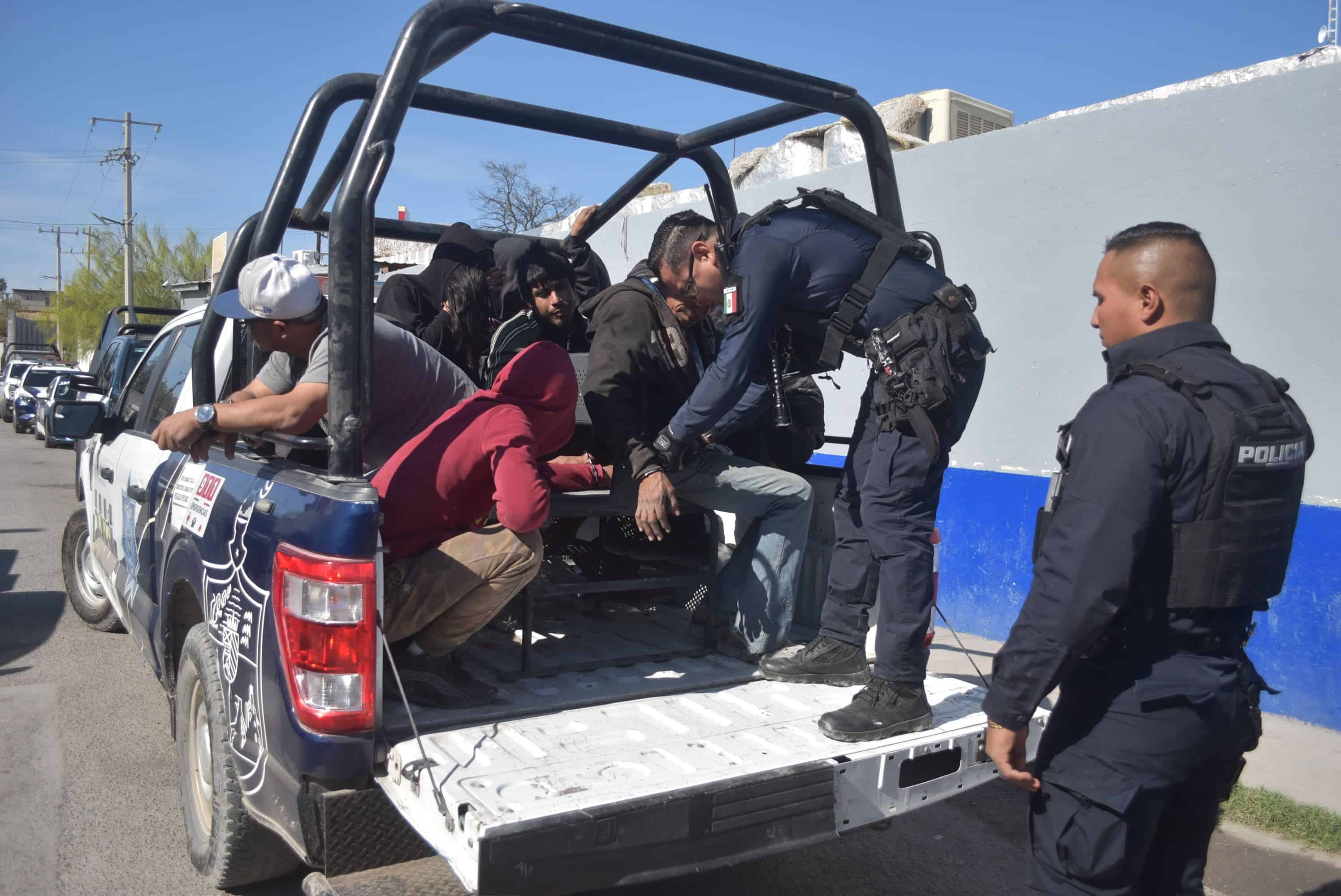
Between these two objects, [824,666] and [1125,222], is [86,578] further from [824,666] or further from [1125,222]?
[1125,222]

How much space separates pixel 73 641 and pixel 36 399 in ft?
65.6

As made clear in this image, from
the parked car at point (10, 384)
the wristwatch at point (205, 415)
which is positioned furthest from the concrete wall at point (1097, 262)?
the parked car at point (10, 384)

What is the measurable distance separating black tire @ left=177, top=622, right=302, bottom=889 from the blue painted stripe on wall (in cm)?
437

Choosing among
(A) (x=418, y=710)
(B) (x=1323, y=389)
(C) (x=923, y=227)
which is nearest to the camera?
(A) (x=418, y=710)

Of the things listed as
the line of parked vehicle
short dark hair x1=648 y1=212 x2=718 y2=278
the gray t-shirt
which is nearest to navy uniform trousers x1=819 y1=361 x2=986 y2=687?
short dark hair x1=648 y1=212 x2=718 y2=278

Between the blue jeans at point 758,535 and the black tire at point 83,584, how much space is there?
14.7 ft

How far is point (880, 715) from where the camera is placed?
113 inches

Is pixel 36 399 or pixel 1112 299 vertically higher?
pixel 1112 299

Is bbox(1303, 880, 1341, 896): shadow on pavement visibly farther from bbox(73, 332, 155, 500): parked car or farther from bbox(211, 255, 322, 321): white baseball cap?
bbox(73, 332, 155, 500): parked car

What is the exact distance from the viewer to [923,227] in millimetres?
7320

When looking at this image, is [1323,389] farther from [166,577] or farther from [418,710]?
[166,577]

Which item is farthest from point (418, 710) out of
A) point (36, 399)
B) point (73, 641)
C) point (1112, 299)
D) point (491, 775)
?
point (36, 399)

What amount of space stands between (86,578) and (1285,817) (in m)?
6.62

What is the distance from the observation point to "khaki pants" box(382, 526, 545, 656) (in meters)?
2.87
